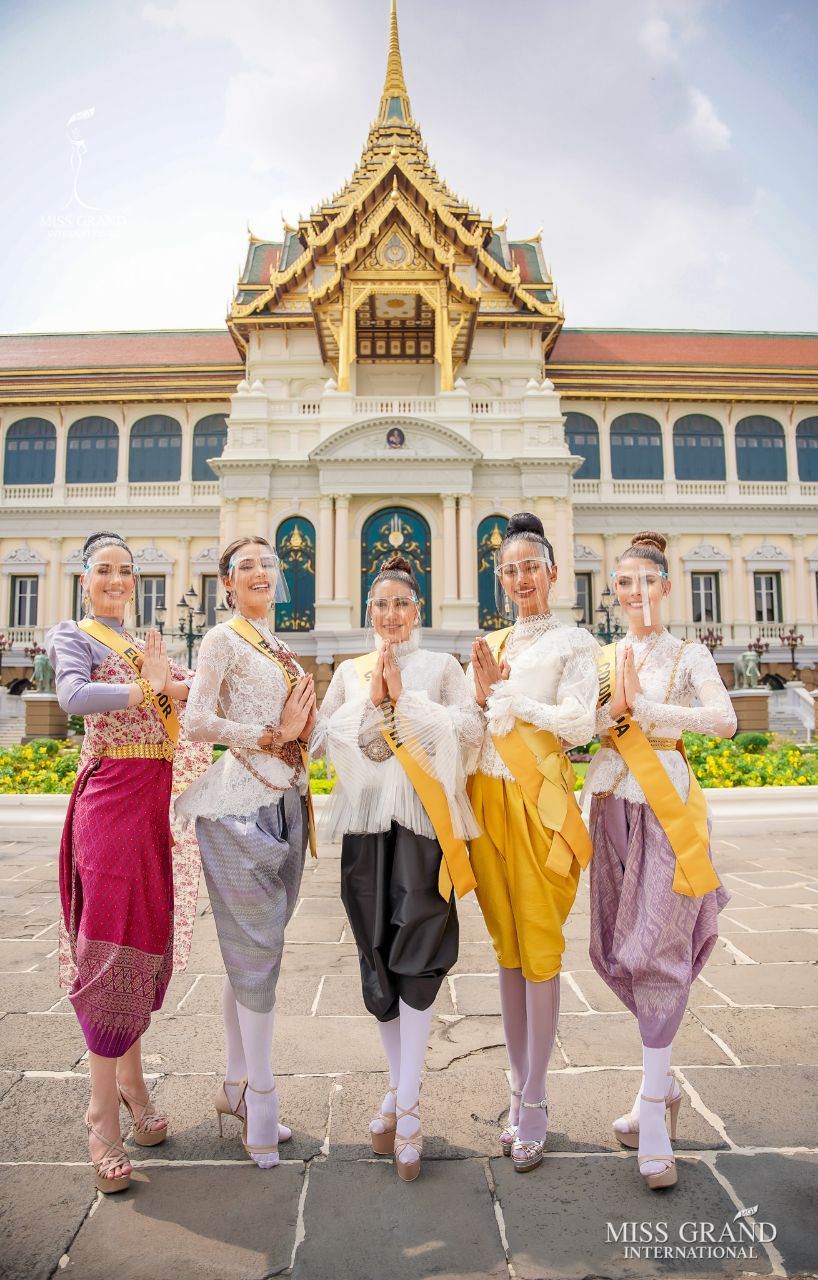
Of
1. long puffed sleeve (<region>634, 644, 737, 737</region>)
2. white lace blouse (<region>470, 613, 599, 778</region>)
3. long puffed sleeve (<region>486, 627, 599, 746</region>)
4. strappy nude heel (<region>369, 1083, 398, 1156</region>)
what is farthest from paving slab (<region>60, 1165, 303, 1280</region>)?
long puffed sleeve (<region>634, 644, 737, 737</region>)

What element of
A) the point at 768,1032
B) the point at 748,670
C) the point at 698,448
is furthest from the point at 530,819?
the point at 698,448

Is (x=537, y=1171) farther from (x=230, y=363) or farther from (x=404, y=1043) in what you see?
(x=230, y=363)

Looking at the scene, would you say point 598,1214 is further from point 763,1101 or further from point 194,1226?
point 194,1226

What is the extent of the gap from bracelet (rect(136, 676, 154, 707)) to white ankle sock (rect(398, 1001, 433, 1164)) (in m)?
1.39

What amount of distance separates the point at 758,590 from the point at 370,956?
25.0m

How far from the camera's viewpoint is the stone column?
1853 cm

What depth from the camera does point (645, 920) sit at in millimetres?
2600

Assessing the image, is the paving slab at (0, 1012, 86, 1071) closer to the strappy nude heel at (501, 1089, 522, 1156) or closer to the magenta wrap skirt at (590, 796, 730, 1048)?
the strappy nude heel at (501, 1089, 522, 1156)

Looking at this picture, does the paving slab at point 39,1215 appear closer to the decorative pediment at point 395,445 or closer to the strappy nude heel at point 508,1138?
the strappy nude heel at point 508,1138

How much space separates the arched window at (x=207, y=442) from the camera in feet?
82.6

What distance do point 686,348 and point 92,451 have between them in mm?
21596

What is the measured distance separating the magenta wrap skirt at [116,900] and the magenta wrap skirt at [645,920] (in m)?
1.59

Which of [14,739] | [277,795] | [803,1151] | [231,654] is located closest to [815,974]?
[803,1151]

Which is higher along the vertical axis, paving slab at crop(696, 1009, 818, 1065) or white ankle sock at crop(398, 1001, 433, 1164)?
white ankle sock at crop(398, 1001, 433, 1164)
